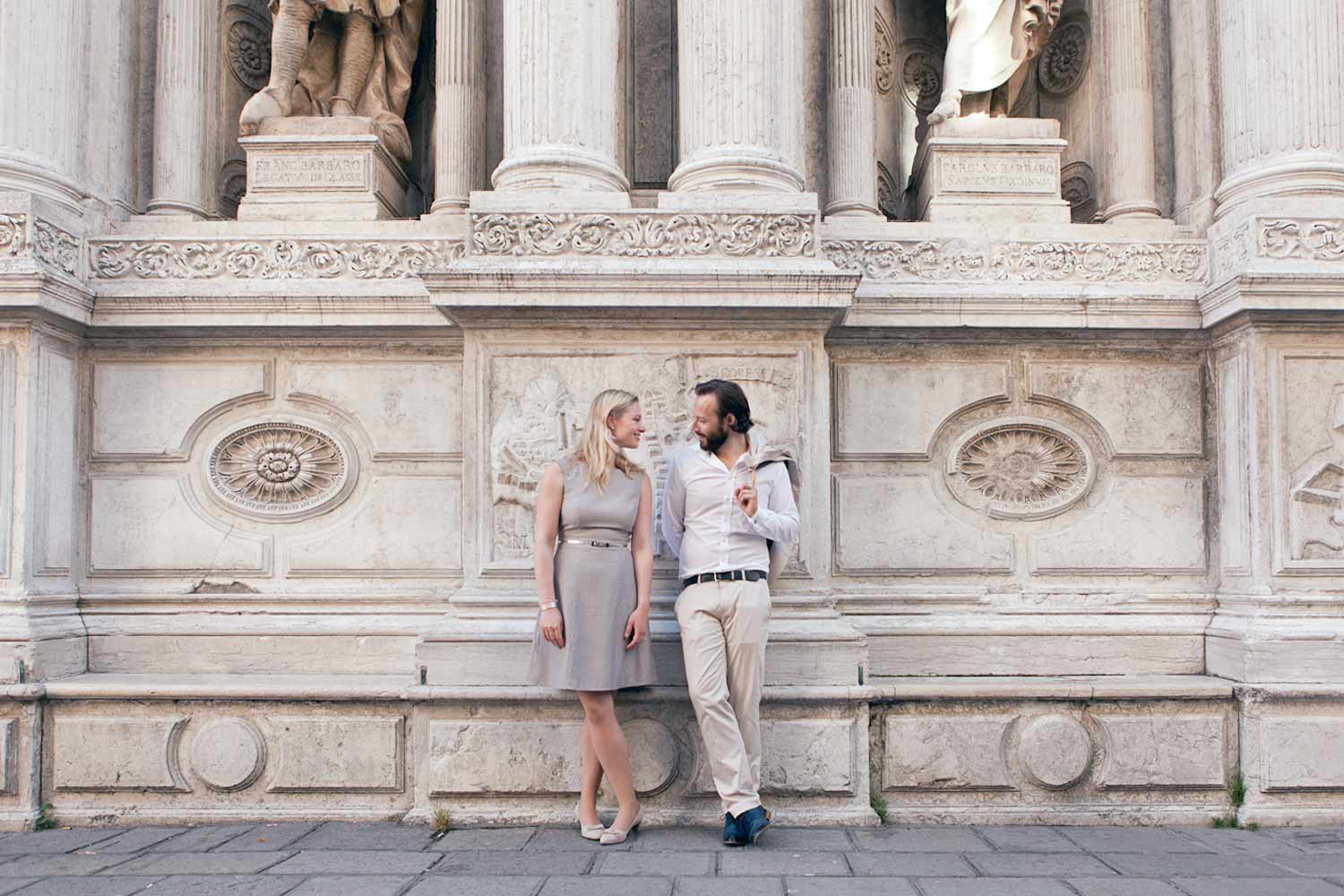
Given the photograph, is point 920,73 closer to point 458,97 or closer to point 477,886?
point 458,97

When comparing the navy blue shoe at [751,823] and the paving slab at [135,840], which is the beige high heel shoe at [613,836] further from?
the paving slab at [135,840]

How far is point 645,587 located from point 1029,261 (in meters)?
3.41

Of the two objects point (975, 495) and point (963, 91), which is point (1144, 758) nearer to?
point (975, 495)

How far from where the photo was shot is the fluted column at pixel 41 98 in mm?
→ 6895

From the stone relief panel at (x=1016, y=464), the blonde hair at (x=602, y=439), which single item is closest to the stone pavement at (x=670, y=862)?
the stone relief panel at (x=1016, y=464)

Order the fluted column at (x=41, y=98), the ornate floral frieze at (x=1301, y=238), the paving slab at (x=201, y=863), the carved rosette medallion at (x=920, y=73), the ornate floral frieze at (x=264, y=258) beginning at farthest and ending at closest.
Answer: the carved rosette medallion at (x=920, y=73) < the ornate floral frieze at (x=264, y=258) < the fluted column at (x=41, y=98) < the ornate floral frieze at (x=1301, y=238) < the paving slab at (x=201, y=863)

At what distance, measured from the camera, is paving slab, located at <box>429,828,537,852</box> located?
5.70 metres

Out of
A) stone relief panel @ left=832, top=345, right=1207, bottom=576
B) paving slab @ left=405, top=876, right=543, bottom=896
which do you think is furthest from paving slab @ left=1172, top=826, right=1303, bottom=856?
paving slab @ left=405, top=876, right=543, bottom=896

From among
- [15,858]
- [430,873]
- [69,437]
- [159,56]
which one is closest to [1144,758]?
[430,873]

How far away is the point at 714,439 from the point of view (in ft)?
19.1

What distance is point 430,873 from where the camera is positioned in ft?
17.2

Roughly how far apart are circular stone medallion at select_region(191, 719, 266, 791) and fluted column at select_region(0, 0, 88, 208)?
3.55 metres

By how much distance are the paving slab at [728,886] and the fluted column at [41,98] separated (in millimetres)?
5739

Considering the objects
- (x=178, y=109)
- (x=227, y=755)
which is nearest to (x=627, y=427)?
(x=227, y=755)
